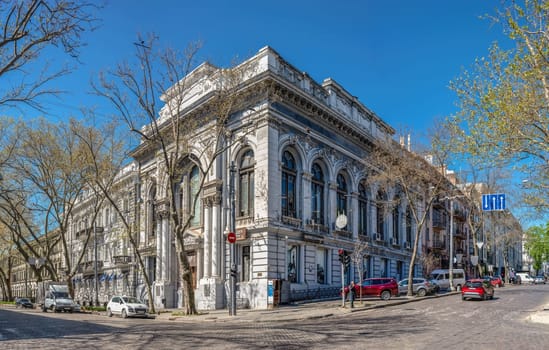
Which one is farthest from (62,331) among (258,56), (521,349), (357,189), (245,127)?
(357,189)

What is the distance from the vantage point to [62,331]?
17750 mm

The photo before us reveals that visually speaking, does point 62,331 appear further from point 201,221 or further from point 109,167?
point 109,167

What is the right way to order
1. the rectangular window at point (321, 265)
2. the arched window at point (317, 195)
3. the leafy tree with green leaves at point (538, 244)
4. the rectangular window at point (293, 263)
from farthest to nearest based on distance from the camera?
1. the leafy tree with green leaves at point (538, 244)
2. the arched window at point (317, 195)
3. the rectangular window at point (321, 265)
4. the rectangular window at point (293, 263)

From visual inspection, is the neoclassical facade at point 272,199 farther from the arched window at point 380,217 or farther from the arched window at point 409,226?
the arched window at point 409,226

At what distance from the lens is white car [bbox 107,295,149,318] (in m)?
29.0

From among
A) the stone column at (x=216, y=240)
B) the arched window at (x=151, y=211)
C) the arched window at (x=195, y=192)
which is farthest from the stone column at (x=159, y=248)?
the stone column at (x=216, y=240)

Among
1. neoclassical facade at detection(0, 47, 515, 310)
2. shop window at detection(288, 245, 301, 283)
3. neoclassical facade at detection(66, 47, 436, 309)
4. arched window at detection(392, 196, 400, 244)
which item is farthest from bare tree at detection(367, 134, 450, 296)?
arched window at detection(392, 196, 400, 244)

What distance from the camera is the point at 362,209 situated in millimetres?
42062

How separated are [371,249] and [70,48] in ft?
108

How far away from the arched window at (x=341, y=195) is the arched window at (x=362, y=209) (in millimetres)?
2362

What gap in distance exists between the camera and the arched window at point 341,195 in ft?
126

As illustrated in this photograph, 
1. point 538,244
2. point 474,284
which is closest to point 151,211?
point 474,284

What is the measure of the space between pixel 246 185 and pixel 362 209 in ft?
45.4

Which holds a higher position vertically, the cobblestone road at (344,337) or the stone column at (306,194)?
the stone column at (306,194)
